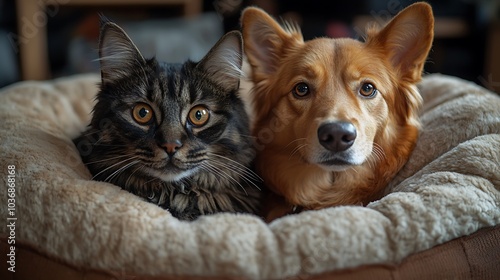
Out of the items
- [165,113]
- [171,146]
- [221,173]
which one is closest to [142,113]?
[165,113]

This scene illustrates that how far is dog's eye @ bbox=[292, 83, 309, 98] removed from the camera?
68.9 inches

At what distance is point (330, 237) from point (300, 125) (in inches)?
20.2

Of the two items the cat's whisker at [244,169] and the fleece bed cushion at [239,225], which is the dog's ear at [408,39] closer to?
the fleece bed cushion at [239,225]

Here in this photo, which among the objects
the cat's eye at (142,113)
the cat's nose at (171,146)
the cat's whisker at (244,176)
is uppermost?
the cat's eye at (142,113)

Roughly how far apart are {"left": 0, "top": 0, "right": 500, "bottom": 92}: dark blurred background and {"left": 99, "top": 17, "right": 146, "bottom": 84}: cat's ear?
7.23 feet

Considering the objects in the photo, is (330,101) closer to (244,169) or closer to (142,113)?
(244,169)

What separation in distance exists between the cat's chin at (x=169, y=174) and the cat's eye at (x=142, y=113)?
161mm

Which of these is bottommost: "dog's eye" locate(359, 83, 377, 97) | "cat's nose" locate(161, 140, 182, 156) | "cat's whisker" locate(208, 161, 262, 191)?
"cat's whisker" locate(208, 161, 262, 191)

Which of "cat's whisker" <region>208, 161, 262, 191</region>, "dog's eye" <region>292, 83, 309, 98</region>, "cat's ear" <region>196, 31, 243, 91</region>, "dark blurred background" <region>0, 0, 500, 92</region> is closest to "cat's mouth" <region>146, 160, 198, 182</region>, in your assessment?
"cat's whisker" <region>208, 161, 262, 191</region>

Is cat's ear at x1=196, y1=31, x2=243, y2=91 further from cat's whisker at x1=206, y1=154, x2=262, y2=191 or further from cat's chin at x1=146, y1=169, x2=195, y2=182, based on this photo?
cat's chin at x1=146, y1=169, x2=195, y2=182

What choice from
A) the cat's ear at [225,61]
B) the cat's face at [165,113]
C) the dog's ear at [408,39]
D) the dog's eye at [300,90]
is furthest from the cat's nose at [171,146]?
the dog's ear at [408,39]

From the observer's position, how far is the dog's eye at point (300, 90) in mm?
1749

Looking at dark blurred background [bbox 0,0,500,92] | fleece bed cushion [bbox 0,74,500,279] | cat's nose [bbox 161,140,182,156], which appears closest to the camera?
fleece bed cushion [bbox 0,74,500,279]

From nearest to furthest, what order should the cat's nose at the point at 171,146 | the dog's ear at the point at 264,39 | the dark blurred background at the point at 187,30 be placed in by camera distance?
the cat's nose at the point at 171,146, the dog's ear at the point at 264,39, the dark blurred background at the point at 187,30
